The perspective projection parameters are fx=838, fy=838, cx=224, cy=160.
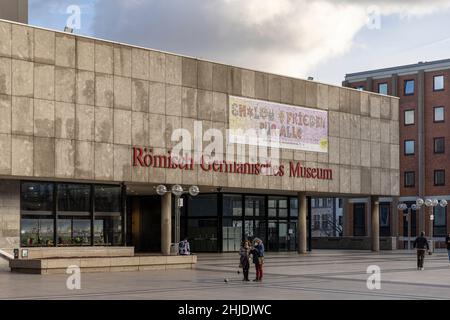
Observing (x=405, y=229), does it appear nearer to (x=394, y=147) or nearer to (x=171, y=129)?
(x=394, y=147)

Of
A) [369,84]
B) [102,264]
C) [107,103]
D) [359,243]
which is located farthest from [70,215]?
[369,84]

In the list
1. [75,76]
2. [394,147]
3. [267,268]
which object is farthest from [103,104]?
[394,147]

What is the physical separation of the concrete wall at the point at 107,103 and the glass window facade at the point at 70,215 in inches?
86.1

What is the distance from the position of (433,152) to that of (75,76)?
193 ft

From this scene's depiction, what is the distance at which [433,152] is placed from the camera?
97750 millimetres

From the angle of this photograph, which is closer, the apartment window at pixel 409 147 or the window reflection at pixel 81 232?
the window reflection at pixel 81 232

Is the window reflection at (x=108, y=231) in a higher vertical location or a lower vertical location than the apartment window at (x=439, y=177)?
lower

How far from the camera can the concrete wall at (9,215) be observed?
156 feet

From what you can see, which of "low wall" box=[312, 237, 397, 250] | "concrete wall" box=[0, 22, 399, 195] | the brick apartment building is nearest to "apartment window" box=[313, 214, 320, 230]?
the brick apartment building

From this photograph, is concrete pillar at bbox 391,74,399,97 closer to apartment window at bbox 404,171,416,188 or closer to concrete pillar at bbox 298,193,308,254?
apartment window at bbox 404,171,416,188

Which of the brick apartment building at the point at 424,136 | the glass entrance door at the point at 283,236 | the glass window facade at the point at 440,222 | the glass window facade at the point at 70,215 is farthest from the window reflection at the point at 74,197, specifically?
the glass window facade at the point at 440,222

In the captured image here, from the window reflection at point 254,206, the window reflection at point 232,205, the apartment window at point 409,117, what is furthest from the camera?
the apartment window at point 409,117

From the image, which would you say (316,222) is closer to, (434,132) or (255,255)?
(434,132)

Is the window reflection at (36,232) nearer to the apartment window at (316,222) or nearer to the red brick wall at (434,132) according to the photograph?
the red brick wall at (434,132)
